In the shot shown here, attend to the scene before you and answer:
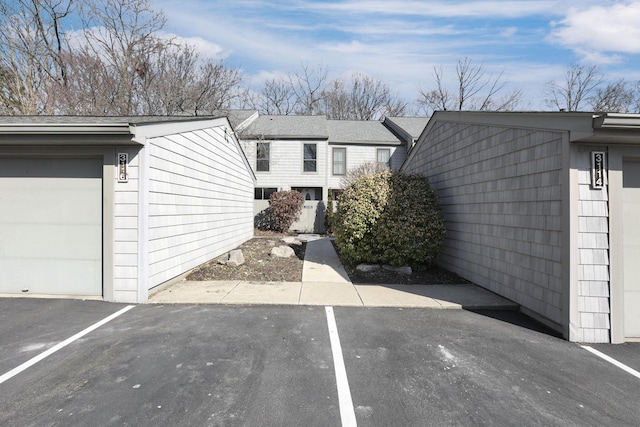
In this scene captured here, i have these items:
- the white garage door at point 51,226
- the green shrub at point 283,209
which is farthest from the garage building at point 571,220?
Answer: the green shrub at point 283,209

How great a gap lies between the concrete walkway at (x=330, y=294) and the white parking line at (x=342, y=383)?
4.41 feet

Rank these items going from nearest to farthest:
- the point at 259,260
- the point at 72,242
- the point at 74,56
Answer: the point at 72,242
the point at 259,260
the point at 74,56

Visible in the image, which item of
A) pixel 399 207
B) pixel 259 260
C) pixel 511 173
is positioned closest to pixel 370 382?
pixel 511 173

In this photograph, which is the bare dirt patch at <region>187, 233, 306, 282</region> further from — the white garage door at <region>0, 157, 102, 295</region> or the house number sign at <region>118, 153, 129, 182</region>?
the house number sign at <region>118, 153, 129, 182</region>

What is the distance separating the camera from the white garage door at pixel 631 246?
4.17 m

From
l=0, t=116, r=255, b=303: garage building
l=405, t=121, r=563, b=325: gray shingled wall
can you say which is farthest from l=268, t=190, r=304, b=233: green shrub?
l=0, t=116, r=255, b=303: garage building

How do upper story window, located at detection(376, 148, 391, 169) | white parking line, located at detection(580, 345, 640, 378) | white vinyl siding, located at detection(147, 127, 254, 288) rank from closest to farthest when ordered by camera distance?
white parking line, located at detection(580, 345, 640, 378), white vinyl siding, located at detection(147, 127, 254, 288), upper story window, located at detection(376, 148, 391, 169)

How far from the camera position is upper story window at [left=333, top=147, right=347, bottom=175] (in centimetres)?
1961

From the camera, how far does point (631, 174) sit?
166 inches

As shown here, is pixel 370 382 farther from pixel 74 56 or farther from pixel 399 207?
pixel 74 56

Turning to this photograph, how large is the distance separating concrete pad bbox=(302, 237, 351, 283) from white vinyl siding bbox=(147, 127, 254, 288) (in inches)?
105

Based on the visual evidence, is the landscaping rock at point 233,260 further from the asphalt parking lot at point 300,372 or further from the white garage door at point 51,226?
the asphalt parking lot at point 300,372

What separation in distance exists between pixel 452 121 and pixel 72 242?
8203 mm

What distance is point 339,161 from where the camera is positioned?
64.6ft
